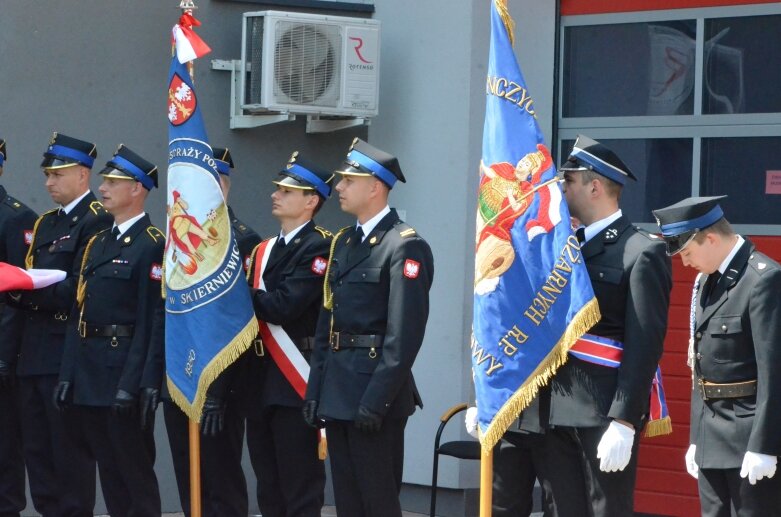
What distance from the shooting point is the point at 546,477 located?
542 centimetres

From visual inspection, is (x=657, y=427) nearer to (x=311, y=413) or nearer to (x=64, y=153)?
(x=311, y=413)

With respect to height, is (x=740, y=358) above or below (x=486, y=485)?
above

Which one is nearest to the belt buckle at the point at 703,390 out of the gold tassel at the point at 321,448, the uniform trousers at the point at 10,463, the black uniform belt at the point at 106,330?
the gold tassel at the point at 321,448

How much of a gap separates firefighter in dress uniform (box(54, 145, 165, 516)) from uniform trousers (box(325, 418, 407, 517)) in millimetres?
1209

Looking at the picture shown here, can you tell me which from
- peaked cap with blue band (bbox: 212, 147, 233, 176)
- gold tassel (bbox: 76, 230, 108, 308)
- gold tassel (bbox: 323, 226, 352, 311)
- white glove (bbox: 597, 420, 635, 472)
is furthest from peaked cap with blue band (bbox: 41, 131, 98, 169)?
white glove (bbox: 597, 420, 635, 472)

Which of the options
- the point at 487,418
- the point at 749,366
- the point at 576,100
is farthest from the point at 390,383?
the point at 576,100

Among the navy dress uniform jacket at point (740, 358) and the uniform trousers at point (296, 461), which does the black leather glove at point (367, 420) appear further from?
A: the navy dress uniform jacket at point (740, 358)

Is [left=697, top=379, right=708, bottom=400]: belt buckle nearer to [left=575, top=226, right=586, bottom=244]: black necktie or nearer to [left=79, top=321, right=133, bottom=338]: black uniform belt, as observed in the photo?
[left=575, top=226, right=586, bottom=244]: black necktie

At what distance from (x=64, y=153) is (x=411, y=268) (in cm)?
229

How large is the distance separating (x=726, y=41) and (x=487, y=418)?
3.18 meters

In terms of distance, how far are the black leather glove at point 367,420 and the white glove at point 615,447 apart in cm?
108

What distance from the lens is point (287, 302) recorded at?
6609mm

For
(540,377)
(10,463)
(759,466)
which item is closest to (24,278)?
(10,463)

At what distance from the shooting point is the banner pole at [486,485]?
545 centimetres
